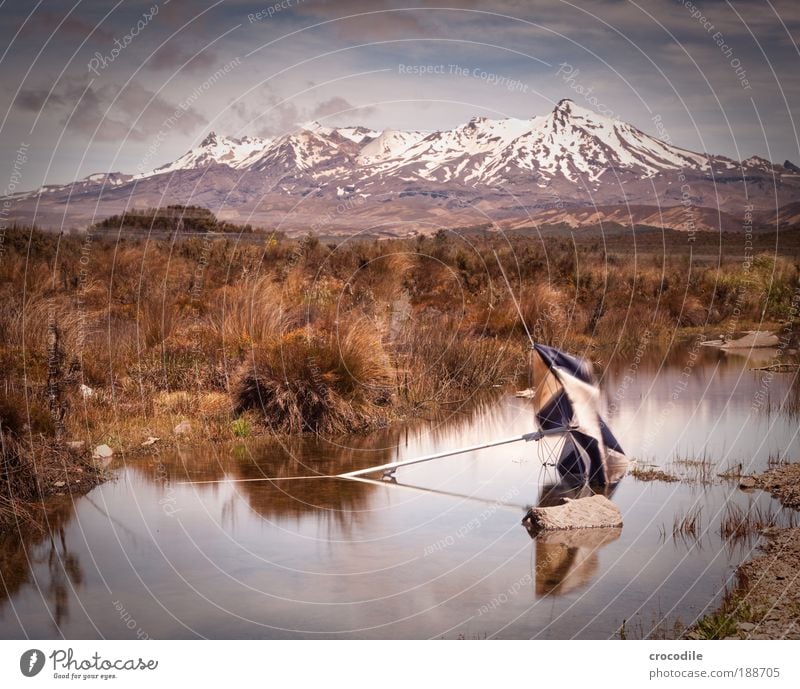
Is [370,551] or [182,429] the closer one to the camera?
[370,551]

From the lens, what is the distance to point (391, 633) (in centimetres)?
637

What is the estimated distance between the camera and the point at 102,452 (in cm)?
1055

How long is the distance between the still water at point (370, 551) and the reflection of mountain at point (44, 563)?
0.06 ft

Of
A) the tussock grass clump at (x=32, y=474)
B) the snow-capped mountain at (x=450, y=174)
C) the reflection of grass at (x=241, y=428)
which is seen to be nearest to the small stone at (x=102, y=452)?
the tussock grass clump at (x=32, y=474)

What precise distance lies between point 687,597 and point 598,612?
0.61 m

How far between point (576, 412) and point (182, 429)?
426 centimetres

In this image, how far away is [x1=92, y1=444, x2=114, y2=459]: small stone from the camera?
10492 millimetres

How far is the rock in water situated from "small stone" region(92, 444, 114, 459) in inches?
172

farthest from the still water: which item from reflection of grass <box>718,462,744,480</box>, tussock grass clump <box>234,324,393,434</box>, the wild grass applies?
the wild grass

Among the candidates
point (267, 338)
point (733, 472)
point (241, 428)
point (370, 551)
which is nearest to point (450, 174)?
point (267, 338)

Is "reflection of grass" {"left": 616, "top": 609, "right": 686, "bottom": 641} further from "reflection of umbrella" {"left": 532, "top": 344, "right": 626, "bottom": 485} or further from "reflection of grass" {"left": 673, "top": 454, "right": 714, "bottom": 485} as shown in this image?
"reflection of grass" {"left": 673, "top": 454, "right": 714, "bottom": 485}

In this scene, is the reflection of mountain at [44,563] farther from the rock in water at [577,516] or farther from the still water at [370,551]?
the rock in water at [577,516]

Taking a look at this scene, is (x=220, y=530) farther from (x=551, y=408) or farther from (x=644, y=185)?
(x=644, y=185)

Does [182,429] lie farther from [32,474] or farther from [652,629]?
[652,629]
